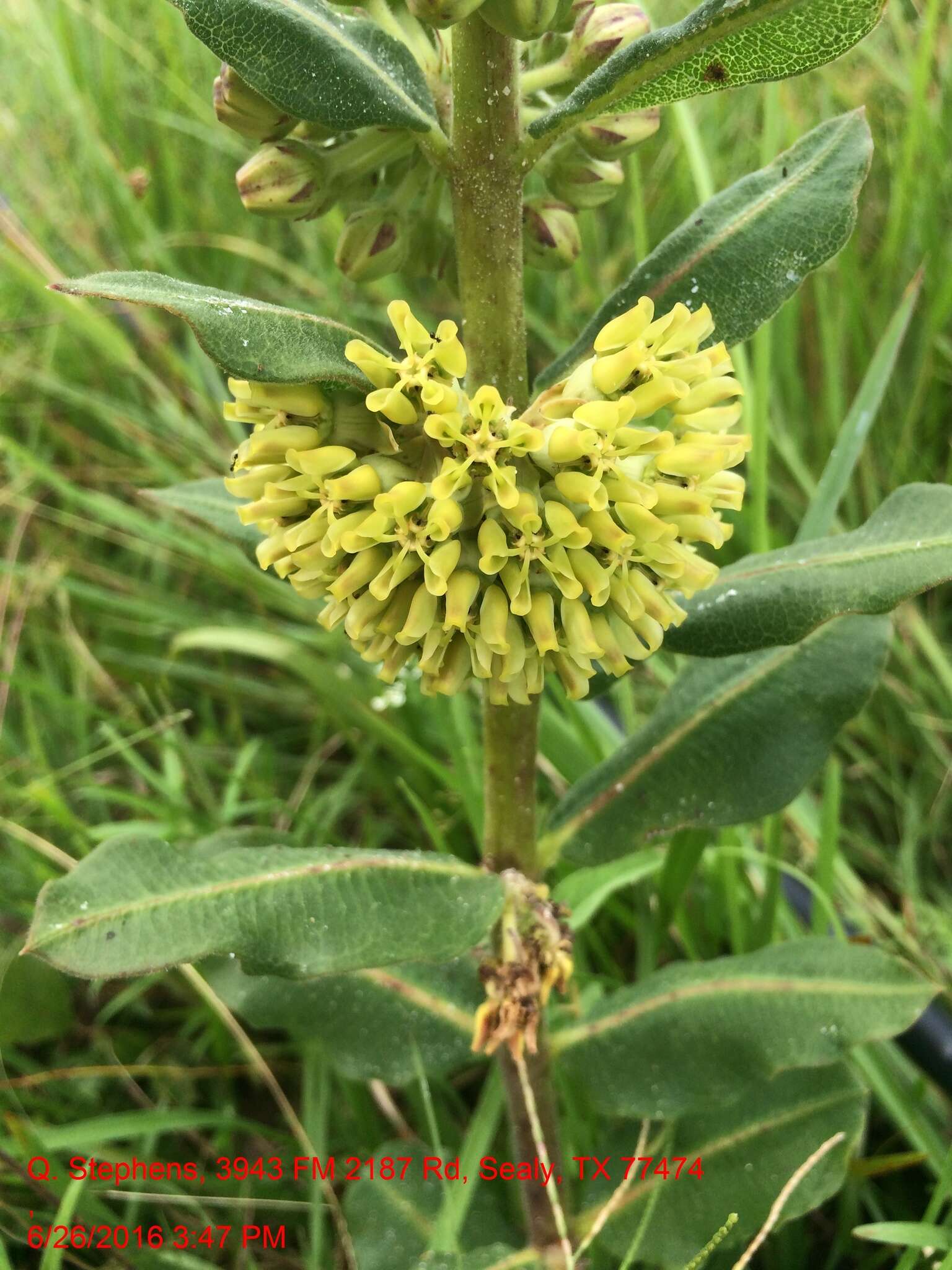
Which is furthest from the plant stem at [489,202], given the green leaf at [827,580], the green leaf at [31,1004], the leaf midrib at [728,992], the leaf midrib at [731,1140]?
the green leaf at [31,1004]

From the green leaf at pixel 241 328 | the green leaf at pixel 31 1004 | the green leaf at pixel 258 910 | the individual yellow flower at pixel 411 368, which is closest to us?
the green leaf at pixel 241 328

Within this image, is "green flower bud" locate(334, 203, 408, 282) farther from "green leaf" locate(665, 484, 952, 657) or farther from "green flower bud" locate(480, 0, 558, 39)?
"green leaf" locate(665, 484, 952, 657)

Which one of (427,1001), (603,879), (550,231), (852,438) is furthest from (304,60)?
(603,879)

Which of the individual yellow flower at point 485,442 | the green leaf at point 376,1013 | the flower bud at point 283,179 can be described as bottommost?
the green leaf at point 376,1013

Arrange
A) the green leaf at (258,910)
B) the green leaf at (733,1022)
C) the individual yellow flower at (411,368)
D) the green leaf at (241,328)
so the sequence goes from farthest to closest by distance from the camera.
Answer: the green leaf at (733,1022) → the green leaf at (258,910) → the individual yellow flower at (411,368) → the green leaf at (241,328)

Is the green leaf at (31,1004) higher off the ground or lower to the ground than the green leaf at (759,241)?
lower

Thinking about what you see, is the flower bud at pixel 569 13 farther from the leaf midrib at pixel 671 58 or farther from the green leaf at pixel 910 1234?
the green leaf at pixel 910 1234

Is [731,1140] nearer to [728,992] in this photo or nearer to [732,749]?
[728,992]

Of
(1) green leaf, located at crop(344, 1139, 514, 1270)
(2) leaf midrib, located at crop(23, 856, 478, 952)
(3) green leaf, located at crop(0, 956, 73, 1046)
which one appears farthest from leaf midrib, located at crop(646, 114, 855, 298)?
(3) green leaf, located at crop(0, 956, 73, 1046)
